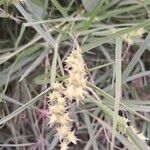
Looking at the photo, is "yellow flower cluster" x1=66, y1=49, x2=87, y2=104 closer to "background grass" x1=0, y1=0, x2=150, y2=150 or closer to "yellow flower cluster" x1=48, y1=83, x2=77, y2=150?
"yellow flower cluster" x1=48, y1=83, x2=77, y2=150

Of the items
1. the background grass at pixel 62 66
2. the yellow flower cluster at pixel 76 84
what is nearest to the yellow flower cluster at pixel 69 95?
the yellow flower cluster at pixel 76 84

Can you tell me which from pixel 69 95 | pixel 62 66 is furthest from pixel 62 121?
pixel 62 66

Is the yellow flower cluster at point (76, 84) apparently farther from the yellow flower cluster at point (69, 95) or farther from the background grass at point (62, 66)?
the background grass at point (62, 66)

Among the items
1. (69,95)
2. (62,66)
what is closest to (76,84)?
(69,95)

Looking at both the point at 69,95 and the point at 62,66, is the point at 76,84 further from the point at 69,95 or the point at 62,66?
the point at 62,66

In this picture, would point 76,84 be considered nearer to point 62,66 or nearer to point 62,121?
point 62,121

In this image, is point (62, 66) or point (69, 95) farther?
point (62, 66)

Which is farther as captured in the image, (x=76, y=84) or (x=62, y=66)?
(x=62, y=66)

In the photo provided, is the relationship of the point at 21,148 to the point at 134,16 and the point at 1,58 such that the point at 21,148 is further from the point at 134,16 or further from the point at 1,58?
the point at 134,16

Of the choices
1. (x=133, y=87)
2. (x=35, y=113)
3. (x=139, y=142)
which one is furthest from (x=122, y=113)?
(x=139, y=142)
